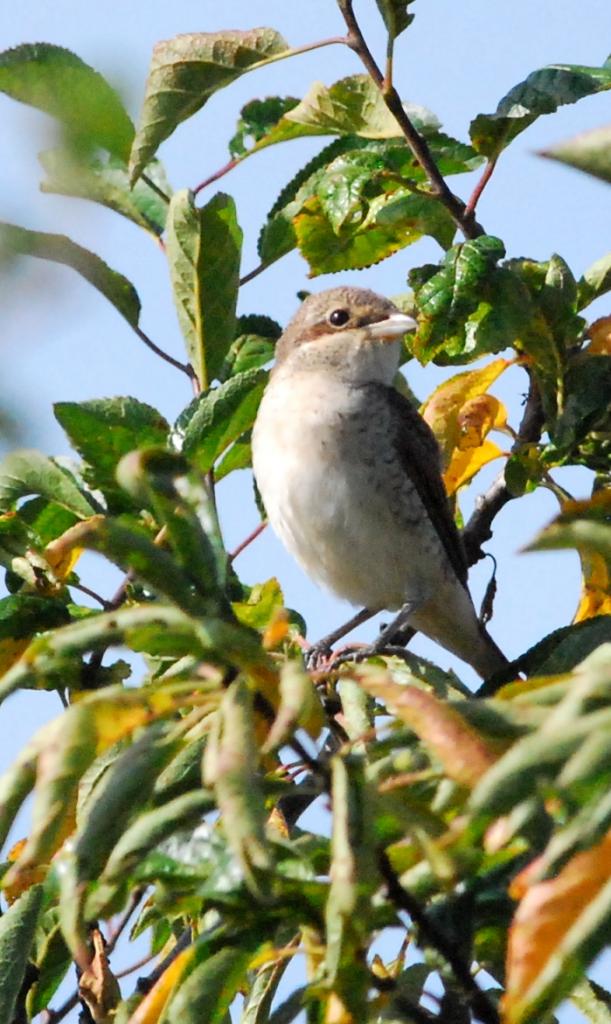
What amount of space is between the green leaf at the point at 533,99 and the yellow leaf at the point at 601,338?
491 millimetres

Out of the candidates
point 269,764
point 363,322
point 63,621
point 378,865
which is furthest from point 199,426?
point 363,322

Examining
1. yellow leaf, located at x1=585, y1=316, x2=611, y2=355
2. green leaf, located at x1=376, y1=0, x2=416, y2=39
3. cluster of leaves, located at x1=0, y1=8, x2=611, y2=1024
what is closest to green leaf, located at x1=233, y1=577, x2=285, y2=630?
cluster of leaves, located at x1=0, y1=8, x2=611, y2=1024

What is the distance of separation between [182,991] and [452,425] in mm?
2271

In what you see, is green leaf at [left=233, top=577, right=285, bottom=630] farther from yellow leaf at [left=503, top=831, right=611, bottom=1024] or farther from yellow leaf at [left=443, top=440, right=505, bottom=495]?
yellow leaf at [left=503, top=831, right=611, bottom=1024]

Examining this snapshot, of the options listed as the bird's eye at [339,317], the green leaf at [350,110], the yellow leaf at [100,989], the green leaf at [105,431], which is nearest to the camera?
the yellow leaf at [100,989]

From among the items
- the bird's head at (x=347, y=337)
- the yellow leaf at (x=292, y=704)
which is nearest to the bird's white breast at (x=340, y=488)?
the bird's head at (x=347, y=337)

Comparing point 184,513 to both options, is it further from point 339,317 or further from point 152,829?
point 339,317

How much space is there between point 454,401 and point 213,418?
88 centimetres

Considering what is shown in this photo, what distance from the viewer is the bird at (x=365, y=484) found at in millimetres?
5730

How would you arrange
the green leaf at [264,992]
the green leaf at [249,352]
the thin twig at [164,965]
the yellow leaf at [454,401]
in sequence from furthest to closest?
A: the green leaf at [249,352], the yellow leaf at [454,401], the thin twig at [164,965], the green leaf at [264,992]

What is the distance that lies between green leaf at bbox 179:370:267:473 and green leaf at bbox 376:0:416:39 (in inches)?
32.9

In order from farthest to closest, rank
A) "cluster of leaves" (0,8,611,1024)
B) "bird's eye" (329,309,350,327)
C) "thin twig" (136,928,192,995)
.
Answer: "bird's eye" (329,309,350,327) → "thin twig" (136,928,192,995) → "cluster of leaves" (0,8,611,1024)

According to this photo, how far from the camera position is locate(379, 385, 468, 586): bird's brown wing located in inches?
225

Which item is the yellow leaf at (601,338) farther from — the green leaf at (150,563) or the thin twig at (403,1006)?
the green leaf at (150,563)
